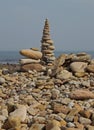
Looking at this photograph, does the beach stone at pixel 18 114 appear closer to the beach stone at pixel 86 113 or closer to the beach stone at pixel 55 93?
the beach stone at pixel 86 113

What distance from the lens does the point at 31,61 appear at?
16.2m

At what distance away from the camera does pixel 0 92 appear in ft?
44.1

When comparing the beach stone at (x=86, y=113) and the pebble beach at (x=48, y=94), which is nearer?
the pebble beach at (x=48, y=94)

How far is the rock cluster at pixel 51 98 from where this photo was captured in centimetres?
1050

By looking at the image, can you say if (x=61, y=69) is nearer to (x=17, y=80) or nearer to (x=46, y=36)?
(x=17, y=80)

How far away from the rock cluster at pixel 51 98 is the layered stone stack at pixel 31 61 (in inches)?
10.5

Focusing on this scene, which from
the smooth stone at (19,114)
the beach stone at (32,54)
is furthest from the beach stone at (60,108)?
the beach stone at (32,54)

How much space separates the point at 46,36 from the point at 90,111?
12.7m

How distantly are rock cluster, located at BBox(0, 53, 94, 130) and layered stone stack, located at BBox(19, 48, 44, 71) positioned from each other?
267mm

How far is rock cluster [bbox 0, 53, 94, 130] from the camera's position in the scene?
10.5m

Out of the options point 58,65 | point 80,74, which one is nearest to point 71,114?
point 80,74

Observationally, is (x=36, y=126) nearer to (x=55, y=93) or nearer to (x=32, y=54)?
(x=55, y=93)

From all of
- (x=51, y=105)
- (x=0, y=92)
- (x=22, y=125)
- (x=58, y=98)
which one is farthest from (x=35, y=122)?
(x=0, y=92)

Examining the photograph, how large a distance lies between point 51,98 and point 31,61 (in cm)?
375
